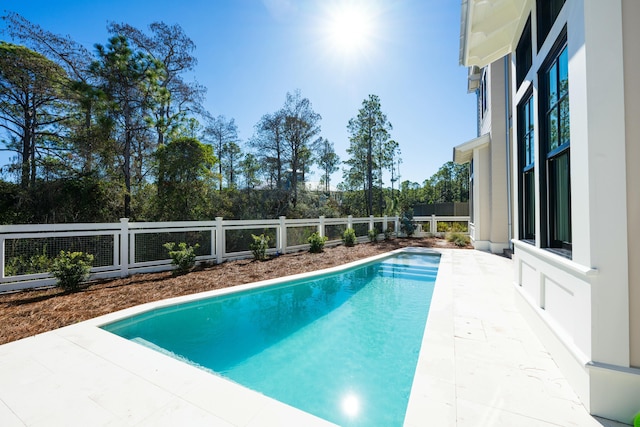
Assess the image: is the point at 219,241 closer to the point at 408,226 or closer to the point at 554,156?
the point at 554,156

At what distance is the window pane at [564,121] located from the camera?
2.78 metres

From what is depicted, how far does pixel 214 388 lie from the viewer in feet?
7.80

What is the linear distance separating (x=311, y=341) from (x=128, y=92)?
1523 cm

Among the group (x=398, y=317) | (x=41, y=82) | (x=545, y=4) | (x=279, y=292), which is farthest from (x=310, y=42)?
(x=41, y=82)

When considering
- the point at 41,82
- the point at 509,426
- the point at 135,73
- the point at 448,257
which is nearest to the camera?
the point at 509,426

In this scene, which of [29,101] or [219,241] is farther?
[29,101]

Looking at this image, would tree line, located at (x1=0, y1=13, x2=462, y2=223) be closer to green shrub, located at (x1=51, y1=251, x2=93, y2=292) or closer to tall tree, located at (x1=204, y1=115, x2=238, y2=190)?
tall tree, located at (x1=204, y1=115, x2=238, y2=190)

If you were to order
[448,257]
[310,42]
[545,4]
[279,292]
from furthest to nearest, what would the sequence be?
[448,257]
[310,42]
[279,292]
[545,4]

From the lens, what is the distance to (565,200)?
2.99 m

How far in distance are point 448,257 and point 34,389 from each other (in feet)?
33.5

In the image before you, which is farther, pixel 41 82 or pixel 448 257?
pixel 41 82

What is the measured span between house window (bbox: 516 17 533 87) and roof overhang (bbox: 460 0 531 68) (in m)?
0.14

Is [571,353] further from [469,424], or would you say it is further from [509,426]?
[469,424]

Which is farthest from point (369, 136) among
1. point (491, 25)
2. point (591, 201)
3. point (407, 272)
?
point (591, 201)
